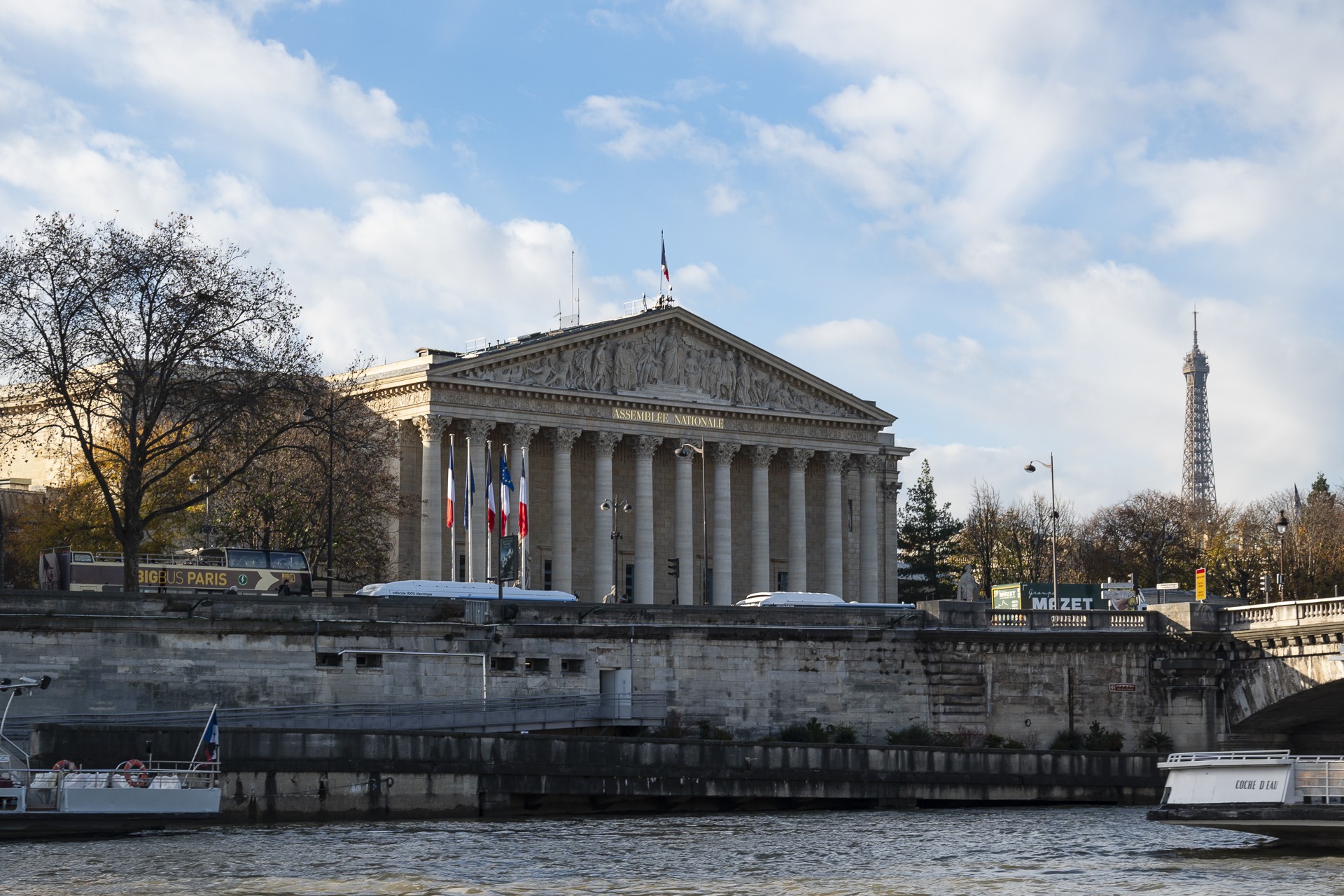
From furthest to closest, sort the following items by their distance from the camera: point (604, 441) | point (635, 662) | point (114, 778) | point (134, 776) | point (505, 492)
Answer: point (604, 441), point (505, 492), point (635, 662), point (134, 776), point (114, 778)

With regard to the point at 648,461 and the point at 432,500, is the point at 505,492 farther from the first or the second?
the point at 648,461

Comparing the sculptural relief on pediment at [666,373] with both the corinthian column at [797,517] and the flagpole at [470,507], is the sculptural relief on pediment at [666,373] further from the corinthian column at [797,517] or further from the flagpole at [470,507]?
the flagpole at [470,507]

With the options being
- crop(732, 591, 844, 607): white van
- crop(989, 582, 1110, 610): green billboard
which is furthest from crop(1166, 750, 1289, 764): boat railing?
crop(989, 582, 1110, 610): green billboard

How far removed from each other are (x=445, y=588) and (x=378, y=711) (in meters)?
9.20

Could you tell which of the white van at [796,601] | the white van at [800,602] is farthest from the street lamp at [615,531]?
the white van at [796,601]

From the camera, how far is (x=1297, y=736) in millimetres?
68062

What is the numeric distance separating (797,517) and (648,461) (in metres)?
10.7

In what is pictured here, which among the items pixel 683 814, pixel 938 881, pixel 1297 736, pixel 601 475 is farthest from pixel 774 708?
pixel 601 475

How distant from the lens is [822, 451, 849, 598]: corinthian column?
11206cm

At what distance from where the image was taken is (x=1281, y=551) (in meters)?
113

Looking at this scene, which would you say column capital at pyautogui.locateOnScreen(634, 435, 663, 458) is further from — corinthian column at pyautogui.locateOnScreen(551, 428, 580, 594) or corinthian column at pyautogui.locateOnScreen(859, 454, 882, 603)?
corinthian column at pyautogui.locateOnScreen(859, 454, 882, 603)

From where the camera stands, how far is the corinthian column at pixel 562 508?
10169cm

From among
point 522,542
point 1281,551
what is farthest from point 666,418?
point 1281,551

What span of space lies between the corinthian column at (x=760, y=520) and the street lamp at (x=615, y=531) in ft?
23.7
